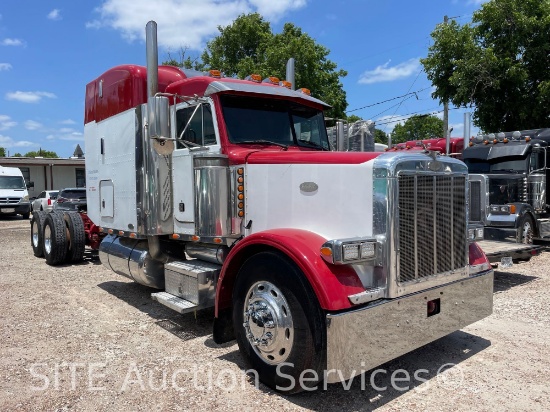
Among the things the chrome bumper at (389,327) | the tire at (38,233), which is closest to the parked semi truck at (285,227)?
the chrome bumper at (389,327)

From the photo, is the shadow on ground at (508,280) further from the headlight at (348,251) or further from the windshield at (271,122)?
the headlight at (348,251)

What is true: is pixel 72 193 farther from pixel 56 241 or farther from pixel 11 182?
pixel 56 241

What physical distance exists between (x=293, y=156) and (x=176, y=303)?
203 cm

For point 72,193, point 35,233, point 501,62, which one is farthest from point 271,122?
point 72,193

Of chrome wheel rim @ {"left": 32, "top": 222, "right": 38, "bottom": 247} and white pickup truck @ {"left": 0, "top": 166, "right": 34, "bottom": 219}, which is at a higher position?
white pickup truck @ {"left": 0, "top": 166, "right": 34, "bottom": 219}

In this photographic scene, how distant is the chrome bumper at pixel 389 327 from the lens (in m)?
3.14

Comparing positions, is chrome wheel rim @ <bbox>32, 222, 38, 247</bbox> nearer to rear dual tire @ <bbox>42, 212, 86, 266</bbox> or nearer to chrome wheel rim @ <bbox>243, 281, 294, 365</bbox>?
rear dual tire @ <bbox>42, 212, 86, 266</bbox>

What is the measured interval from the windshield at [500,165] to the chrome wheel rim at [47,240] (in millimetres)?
9698

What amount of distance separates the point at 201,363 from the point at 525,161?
942 cm

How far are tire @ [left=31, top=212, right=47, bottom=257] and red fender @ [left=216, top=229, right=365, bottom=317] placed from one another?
7.63 m

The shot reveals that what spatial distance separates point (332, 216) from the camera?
12.3ft

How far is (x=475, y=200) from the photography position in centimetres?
542

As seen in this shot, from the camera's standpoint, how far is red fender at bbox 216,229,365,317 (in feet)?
10.5

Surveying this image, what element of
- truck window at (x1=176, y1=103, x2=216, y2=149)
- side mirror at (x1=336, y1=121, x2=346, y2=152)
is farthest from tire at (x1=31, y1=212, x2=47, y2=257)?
side mirror at (x1=336, y1=121, x2=346, y2=152)
